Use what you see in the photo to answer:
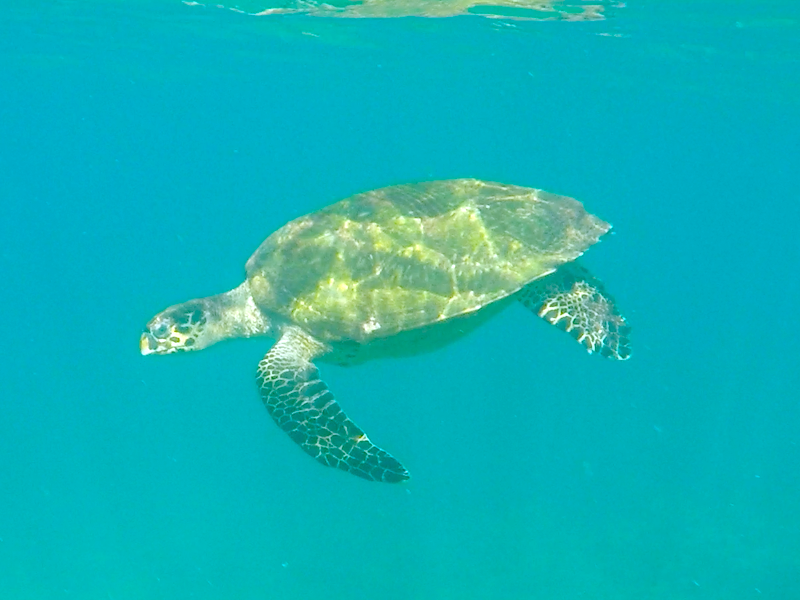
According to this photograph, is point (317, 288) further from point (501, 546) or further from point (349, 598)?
point (501, 546)

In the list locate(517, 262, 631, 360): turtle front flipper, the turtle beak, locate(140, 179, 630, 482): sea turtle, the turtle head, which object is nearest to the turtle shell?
locate(140, 179, 630, 482): sea turtle

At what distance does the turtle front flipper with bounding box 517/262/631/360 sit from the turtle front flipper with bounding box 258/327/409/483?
285 cm

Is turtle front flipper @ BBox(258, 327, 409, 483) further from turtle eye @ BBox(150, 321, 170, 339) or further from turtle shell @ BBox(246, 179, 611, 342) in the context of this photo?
turtle eye @ BBox(150, 321, 170, 339)

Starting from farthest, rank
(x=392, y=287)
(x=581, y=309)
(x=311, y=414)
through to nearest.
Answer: (x=581, y=309), (x=392, y=287), (x=311, y=414)

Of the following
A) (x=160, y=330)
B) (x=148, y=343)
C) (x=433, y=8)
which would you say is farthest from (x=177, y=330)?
(x=433, y=8)

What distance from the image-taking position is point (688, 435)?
69.0ft

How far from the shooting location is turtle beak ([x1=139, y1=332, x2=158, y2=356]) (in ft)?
27.3

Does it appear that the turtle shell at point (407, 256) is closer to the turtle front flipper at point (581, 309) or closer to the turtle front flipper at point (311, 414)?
the turtle front flipper at point (311, 414)

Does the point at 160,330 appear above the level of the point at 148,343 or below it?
above

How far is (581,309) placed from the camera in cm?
831

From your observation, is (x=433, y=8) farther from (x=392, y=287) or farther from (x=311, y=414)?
(x=311, y=414)

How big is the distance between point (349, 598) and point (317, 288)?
27.5 feet

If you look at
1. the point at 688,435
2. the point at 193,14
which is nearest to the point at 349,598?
the point at 688,435

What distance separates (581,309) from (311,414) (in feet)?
13.0
